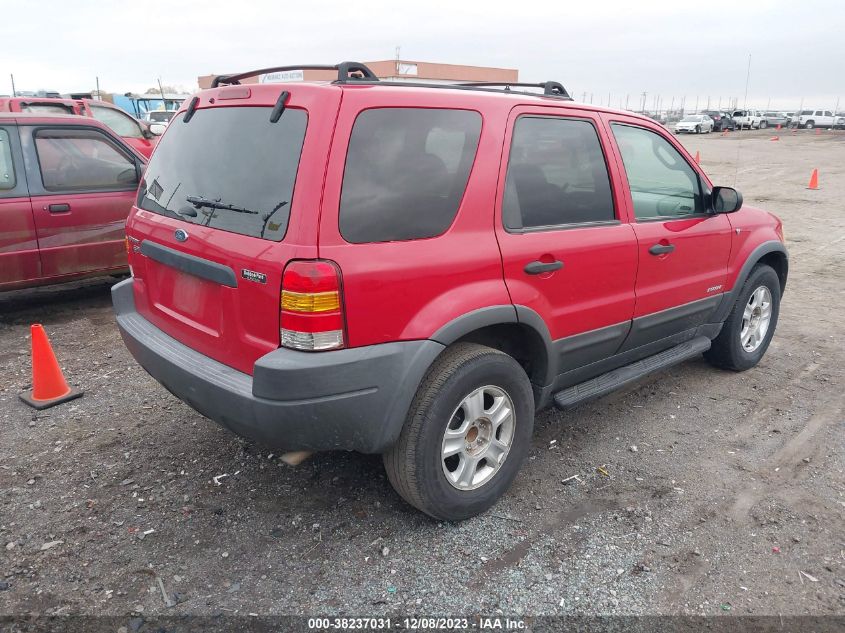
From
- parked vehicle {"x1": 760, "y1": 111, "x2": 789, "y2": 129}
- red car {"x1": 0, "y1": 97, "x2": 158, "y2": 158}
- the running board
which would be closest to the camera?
the running board

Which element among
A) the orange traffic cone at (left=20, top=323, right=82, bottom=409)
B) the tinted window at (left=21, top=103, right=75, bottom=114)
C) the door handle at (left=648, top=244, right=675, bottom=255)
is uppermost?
the tinted window at (left=21, top=103, right=75, bottom=114)

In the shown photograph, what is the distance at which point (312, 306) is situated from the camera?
241 centimetres

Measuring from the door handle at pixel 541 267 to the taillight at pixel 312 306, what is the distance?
1.00 meters

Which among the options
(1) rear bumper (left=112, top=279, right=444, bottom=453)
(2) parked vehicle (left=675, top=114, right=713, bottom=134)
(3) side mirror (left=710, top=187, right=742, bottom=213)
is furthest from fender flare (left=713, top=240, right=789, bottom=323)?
(2) parked vehicle (left=675, top=114, right=713, bottom=134)

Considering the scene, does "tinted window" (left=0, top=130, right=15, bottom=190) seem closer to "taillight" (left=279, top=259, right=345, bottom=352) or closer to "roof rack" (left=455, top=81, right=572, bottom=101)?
"roof rack" (left=455, top=81, right=572, bottom=101)

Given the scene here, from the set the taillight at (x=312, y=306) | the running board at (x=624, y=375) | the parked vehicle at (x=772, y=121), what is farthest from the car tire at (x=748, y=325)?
the parked vehicle at (x=772, y=121)

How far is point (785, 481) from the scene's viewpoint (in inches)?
134

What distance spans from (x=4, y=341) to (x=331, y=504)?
3.98 metres

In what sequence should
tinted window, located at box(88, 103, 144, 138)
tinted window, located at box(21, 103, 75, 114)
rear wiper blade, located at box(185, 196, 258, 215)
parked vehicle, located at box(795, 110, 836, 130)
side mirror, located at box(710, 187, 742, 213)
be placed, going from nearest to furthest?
rear wiper blade, located at box(185, 196, 258, 215)
side mirror, located at box(710, 187, 742, 213)
tinted window, located at box(21, 103, 75, 114)
tinted window, located at box(88, 103, 144, 138)
parked vehicle, located at box(795, 110, 836, 130)

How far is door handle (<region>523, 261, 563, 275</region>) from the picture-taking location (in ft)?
9.82

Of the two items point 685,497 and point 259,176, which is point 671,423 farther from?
point 259,176

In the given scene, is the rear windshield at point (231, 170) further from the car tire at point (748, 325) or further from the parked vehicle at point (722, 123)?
the parked vehicle at point (722, 123)

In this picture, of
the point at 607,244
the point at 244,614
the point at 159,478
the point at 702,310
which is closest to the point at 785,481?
the point at 702,310

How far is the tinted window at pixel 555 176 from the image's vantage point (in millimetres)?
3021
